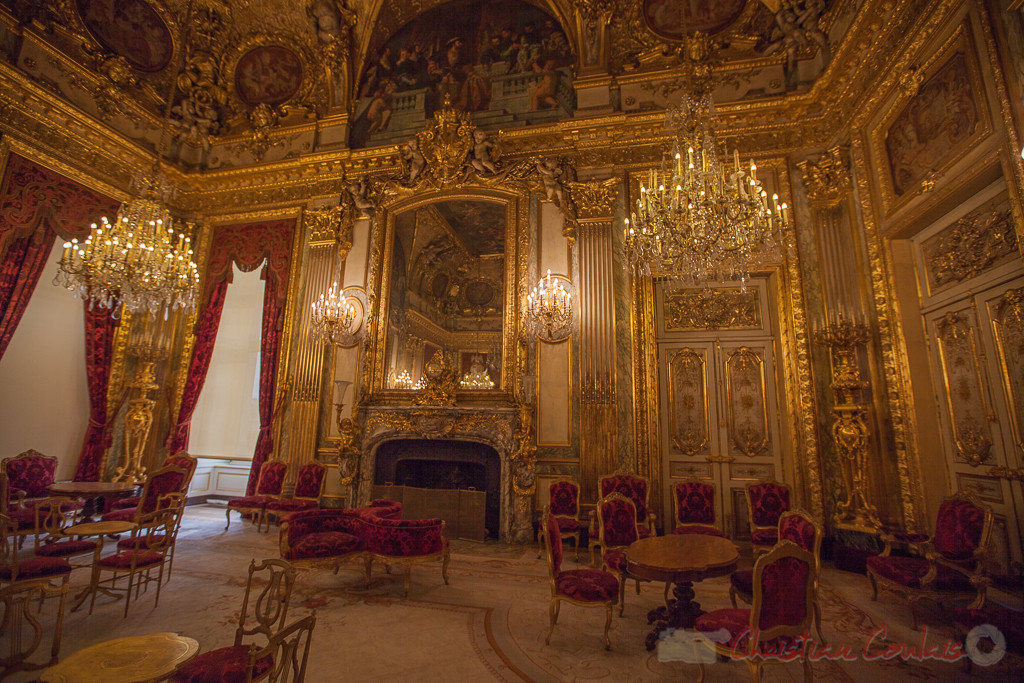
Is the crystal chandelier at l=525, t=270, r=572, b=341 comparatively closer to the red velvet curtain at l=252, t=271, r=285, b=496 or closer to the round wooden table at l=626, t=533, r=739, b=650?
the round wooden table at l=626, t=533, r=739, b=650

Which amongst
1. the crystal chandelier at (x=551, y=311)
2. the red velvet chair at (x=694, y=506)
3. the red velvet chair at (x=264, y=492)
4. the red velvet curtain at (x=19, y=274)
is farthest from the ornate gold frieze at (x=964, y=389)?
the red velvet curtain at (x=19, y=274)

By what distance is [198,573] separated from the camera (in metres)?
4.77

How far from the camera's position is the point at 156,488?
516 centimetres

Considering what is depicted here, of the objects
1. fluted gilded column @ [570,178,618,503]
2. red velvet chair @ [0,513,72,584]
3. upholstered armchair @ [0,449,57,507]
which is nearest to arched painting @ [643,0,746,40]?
fluted gilded column @ [570,178,618,503]

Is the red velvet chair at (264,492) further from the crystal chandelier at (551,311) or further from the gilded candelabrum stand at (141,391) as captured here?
the crystal chandelier at (551,311)

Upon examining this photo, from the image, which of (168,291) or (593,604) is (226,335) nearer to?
Answer: (168,291)

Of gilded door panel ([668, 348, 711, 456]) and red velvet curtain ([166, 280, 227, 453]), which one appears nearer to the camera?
Answer: gilded door panel ([668, 348, 711, 456])

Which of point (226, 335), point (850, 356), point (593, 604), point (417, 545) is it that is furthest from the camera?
point (226, 335)

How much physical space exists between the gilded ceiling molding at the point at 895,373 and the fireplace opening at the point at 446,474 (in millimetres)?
4602

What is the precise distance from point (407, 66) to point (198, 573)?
8177mm

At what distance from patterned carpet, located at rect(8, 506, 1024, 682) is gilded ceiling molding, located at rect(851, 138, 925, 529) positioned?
1.03 meters

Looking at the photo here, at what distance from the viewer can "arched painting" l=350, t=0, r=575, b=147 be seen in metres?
7.55

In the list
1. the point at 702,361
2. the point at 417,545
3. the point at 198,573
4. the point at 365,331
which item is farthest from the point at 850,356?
the point at 198,573

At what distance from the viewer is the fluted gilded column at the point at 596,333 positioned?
244 inches
